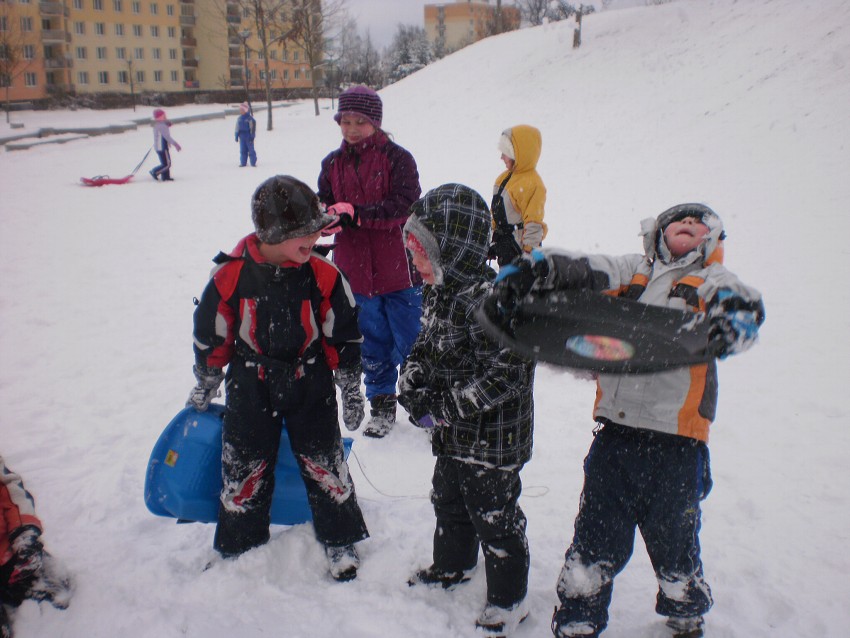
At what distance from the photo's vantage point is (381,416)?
396 centimetres

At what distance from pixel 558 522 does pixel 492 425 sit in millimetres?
1181

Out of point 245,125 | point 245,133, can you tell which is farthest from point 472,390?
point 245,133

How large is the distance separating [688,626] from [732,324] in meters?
1.37

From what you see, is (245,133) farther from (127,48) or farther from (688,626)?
(127,48)

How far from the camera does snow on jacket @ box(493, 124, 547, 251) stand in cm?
428

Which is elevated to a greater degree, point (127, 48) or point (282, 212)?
point (127, 48)

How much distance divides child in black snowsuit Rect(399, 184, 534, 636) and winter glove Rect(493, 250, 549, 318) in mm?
259

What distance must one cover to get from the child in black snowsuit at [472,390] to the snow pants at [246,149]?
50.7 ft

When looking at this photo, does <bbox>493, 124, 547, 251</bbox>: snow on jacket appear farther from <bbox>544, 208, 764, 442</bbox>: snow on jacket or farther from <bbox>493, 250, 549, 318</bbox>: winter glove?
<bbox>493, 250, 549, 318</bbox>: winter glove

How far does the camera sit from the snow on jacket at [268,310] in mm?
2434

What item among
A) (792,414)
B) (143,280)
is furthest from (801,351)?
(143,280)

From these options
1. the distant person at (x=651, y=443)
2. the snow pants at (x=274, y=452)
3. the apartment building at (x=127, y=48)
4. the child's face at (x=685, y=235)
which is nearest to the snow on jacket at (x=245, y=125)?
the snow pants at (x=274, y=452)

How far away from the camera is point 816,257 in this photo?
7238 millimetres

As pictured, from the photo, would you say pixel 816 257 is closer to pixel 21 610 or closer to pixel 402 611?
pixel 402 611
